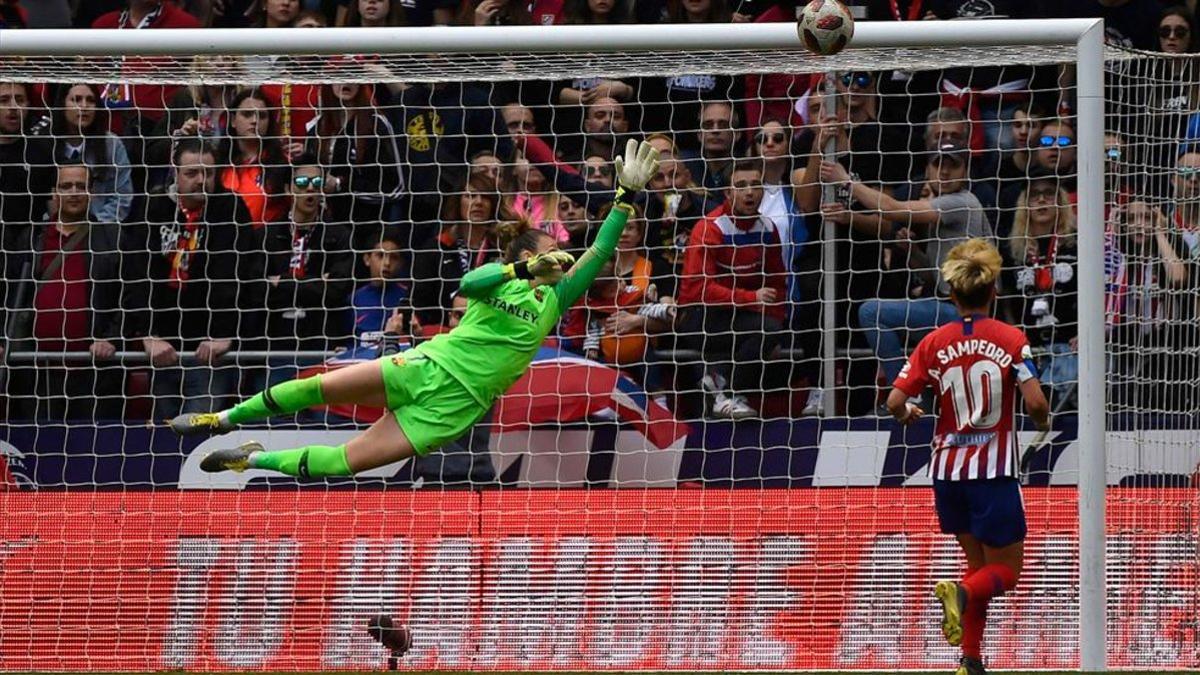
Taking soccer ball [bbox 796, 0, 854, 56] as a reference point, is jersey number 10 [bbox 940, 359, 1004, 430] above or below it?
below

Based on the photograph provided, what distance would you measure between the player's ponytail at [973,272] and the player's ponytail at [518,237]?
2.34 meters

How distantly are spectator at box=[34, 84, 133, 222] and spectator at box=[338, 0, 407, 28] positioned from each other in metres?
1.83

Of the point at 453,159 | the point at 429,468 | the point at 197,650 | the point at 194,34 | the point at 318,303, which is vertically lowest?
the point at 197,650

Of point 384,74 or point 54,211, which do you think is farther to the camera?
point 54,211

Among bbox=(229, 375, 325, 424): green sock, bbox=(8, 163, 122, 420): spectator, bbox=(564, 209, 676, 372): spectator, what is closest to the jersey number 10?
bbox=(564, 209, 676, 372): spectator

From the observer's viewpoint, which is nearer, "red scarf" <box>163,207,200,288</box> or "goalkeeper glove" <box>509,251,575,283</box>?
"goalkeeper glove" <box>509,251,575,283</box>

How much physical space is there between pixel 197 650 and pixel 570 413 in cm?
233

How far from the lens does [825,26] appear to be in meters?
7.68

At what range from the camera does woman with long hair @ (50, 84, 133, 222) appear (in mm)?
10273

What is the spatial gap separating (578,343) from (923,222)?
206 centimetres

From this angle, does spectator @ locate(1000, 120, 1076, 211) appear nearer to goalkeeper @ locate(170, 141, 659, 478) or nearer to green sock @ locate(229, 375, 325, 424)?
goalkeeper @ locate(170, 141, 659, 478)

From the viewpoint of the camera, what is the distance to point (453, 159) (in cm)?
1018

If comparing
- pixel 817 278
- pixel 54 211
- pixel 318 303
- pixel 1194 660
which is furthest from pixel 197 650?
pixel 1194 660

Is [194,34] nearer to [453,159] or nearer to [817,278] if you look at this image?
[453,159]
